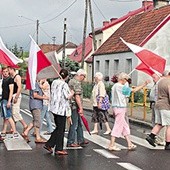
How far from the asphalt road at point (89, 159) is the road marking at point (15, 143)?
131 millimetres

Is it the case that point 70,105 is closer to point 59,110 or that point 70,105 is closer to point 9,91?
point 59,110

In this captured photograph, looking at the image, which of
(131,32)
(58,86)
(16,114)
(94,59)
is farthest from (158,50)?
(58,86)

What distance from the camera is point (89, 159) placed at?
9.68 meters

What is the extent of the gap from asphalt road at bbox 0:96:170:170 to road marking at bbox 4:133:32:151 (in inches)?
5.2

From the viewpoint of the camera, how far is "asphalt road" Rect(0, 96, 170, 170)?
8909mm

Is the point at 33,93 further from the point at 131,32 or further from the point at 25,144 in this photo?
the point at 131,32

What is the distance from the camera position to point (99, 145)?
11.6 m

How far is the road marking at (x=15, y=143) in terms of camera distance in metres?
10.9

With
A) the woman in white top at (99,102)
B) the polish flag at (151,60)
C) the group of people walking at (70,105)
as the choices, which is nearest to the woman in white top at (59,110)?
the group of people walking at (70,105)

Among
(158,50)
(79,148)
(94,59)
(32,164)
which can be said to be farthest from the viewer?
(94,59)

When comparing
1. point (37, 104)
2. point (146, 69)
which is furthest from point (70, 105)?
point (146, 69)

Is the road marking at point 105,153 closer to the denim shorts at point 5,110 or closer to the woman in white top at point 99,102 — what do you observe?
the denim shorts at point 5,110

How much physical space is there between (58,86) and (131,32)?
29.2 metres

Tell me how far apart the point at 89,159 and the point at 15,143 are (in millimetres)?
2558
